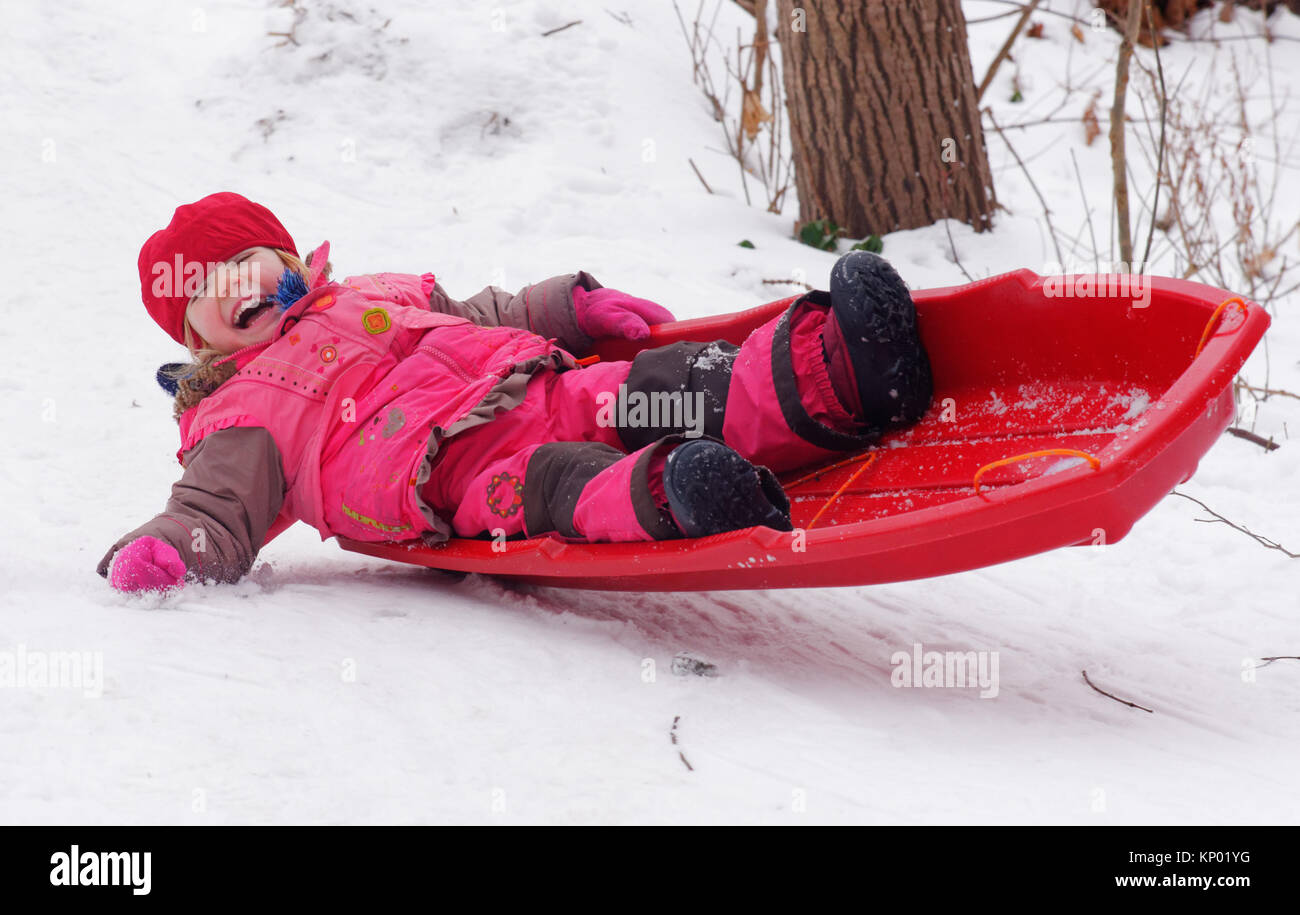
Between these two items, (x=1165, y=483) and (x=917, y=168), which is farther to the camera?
(x=917, y=168)

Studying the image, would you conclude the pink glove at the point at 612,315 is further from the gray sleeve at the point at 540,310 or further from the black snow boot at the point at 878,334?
the black snow boot at the point at 878,334

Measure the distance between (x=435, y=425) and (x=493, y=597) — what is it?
1.17 ft

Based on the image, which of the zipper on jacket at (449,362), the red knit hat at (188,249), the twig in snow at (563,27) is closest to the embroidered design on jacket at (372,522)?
the zipper on jacket at (449,362)

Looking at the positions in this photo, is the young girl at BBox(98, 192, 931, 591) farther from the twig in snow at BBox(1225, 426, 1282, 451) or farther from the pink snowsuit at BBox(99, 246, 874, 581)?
the twig in snow at BBox(1225, 426, 1282, 451)

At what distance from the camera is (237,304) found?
2.41m

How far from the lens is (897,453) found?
237 cm

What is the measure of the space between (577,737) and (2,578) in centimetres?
120

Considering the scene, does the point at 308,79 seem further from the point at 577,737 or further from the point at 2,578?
the point at 577,737

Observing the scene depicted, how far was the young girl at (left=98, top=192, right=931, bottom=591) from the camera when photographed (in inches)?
84.7

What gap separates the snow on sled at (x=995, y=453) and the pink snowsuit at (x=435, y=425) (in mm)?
88

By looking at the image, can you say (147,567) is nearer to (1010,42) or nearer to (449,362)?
(449,362)

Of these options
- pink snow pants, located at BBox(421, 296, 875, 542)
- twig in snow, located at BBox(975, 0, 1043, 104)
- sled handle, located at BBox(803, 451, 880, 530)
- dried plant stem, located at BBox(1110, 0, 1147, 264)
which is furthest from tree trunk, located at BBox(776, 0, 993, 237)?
sled handle, located at BBox(803, 451, 880, 530)

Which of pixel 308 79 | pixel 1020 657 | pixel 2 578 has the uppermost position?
pixel 308 79
